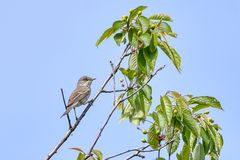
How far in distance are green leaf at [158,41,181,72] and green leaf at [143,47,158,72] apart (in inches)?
7.1

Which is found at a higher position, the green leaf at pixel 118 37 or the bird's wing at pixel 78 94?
the bird's wing at pixel 78 94

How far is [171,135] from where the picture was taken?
617 centimetres

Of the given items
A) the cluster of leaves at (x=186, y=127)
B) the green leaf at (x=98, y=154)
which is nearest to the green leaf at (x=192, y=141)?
the cluster of leaves at (x=186, y=127)

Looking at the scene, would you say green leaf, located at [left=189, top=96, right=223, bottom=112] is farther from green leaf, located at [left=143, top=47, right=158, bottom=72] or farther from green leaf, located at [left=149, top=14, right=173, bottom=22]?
green leaf, located at [left=149, top=14, right=173, bottom=22]

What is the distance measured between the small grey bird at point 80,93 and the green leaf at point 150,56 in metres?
3.28

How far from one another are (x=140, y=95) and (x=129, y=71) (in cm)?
30

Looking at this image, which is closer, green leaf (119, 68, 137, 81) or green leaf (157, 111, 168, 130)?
green leaf (157, 111, 168, 130)

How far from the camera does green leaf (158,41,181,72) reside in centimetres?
651

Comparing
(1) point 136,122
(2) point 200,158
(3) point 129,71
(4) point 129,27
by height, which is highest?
(4) point 129,27

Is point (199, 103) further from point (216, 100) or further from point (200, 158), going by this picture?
point (200, 158)

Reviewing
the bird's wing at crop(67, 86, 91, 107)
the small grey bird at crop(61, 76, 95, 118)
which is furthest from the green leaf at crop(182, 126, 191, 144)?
the bird's wing at crop(67, 86, 91, 107)

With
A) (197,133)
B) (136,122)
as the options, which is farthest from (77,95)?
(197,133)

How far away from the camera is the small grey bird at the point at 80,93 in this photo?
10.4 meters

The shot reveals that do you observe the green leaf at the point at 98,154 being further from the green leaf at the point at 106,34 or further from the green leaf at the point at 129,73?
the green leaf at the point at 106,34
